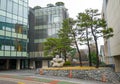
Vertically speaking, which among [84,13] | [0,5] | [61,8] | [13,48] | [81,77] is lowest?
[81,77]

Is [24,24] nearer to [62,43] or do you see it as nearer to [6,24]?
[6,24]

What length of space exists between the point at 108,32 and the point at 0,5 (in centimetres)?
2319

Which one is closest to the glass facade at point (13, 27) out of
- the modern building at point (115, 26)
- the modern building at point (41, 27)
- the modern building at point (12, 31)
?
the modern building at point (12, 31)

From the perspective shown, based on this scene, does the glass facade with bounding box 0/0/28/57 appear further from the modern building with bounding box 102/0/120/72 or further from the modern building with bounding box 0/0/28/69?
the modern building with bounding box 102/0/120/72

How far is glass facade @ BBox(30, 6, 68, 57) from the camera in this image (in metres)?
51.8

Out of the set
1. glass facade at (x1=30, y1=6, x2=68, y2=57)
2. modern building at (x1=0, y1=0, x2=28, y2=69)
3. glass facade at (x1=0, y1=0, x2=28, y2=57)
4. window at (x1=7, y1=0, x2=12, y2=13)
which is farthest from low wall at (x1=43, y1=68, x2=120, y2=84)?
glass facade at (x1=30, y1=6, x2=68, y2=57)

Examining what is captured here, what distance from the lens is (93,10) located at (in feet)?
91.4

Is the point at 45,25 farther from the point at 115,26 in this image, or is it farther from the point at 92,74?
the point at 92,74

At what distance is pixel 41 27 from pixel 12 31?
50.4 feet

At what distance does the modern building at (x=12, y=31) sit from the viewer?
3688cm

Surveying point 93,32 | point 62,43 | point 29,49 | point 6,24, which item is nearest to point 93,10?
point 93,32

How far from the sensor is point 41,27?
176ft

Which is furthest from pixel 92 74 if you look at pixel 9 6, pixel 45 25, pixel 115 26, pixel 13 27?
pixel 45 25

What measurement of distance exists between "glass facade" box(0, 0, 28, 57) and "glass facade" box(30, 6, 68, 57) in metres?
9.42
